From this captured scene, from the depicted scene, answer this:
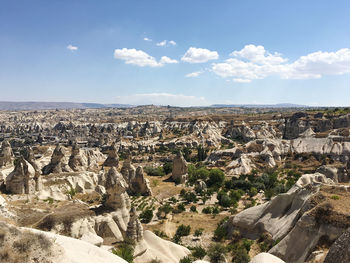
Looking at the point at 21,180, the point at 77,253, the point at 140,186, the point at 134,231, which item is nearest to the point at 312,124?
the point at 140,186

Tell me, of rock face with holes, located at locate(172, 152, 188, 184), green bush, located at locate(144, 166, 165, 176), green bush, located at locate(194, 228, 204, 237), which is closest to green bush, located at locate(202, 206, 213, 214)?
green bush, located at locate(194, 228, 204, 237)

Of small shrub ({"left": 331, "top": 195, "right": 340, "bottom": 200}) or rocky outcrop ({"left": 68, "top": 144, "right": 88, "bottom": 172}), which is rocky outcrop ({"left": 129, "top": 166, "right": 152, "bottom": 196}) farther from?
small shrub ({"left": 331, "top": 195, "right": 340, "bottom": 200})

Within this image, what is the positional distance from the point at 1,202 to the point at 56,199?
28.4 feet

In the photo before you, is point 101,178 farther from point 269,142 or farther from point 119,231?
point 269,142

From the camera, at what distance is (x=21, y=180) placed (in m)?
27.0

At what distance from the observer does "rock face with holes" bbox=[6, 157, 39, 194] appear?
26906 mm

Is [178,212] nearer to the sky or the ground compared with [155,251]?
nearer to the ground

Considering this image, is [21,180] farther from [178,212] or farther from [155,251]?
[178,212]

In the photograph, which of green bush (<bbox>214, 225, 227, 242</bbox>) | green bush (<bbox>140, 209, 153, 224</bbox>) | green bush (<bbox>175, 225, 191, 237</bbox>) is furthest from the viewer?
green bush (<bbox>140, 209, 153, 224</bbox>)

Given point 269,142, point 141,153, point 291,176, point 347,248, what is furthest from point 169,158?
point 347,248

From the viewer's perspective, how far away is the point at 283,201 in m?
23.4

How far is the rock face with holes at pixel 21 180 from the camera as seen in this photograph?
26906 millimetres

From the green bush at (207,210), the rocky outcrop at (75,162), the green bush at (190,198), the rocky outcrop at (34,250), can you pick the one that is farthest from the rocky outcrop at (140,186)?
the rocky outcrop at (34,250)

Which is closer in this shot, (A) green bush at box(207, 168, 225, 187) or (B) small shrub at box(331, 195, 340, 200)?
(B) small shrub at box(331, 195, 340, 200)
